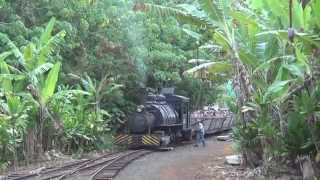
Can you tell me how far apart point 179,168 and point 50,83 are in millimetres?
4759

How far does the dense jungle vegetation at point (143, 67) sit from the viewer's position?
12609 millimetres

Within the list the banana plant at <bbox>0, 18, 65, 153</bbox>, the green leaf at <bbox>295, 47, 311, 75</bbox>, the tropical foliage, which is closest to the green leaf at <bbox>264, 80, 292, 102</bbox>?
the tropical foliage

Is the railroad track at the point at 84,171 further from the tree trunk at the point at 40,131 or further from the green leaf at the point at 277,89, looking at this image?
the green leaf at the point at 277,89

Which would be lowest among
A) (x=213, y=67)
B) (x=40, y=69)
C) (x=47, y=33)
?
(x=213, y=67)

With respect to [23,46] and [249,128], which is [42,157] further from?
[249,128]

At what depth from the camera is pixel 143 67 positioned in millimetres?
24766

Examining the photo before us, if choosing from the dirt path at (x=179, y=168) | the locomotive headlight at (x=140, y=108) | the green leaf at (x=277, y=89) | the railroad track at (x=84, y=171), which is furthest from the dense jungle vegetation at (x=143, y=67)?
the railroad track at (x=84, y=171)

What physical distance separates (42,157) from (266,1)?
891 centimetres

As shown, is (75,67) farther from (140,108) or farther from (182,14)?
(182,14)

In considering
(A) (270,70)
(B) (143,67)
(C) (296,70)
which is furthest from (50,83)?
(C) (296,70)

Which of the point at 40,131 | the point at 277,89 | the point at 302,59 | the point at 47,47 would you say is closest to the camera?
the point at 302,59

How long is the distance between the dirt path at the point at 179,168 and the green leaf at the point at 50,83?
3380 mm

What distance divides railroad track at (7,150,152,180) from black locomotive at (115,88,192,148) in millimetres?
5049

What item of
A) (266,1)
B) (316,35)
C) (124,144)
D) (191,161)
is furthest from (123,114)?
(316,35)
